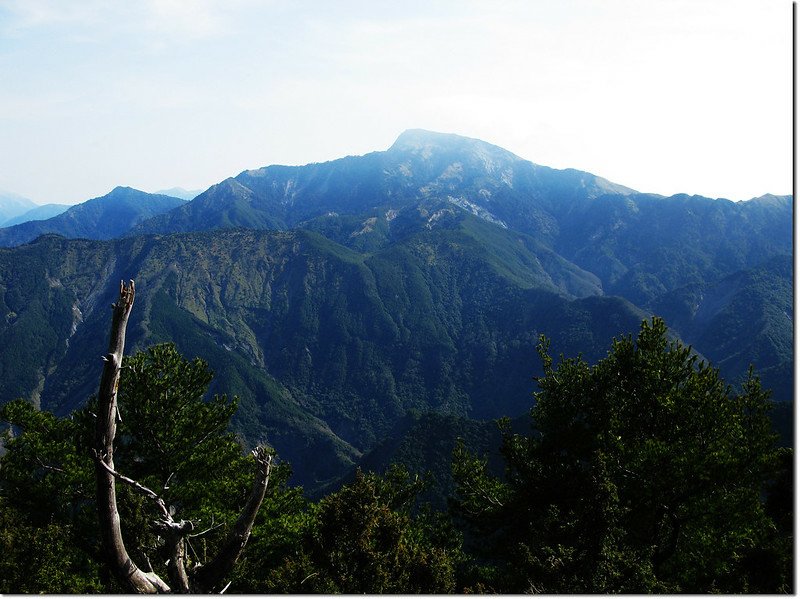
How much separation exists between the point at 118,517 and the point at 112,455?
831mm

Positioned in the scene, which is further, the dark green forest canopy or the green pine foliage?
the dark green forest canopy

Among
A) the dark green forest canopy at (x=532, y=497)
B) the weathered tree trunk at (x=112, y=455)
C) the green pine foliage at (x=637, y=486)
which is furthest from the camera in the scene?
the dark green forest canopy at (x=532, y=497)

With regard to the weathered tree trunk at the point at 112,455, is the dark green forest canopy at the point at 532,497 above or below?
below

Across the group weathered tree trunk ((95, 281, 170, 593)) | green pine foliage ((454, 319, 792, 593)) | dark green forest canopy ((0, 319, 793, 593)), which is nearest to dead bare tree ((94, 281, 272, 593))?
weathered tree trunk ((95, 281, 170, 593))

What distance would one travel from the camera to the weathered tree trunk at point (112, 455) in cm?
589

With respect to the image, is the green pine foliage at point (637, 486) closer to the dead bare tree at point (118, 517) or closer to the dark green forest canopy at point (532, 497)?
the dark green forest canopy at point (532, 497)

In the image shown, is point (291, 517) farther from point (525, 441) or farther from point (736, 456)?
point (736, 456)

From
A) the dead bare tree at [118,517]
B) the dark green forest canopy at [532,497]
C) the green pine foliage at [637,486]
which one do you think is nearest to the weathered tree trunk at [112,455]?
the dead bare tree at [118,517]

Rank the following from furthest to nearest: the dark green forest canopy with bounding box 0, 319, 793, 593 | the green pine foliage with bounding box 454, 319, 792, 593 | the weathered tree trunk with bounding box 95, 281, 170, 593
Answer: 1. the dark green forest canopy with bounding box 0, 319, 793, 593
2. the green pine foliage with bounding box 454, 319, 792, 593
3. the weathered tree trunk with bounding box 95, 281, 170, 593

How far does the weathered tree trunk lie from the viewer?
589 centimetres

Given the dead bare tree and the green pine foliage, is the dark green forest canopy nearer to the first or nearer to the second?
the green pine foliage

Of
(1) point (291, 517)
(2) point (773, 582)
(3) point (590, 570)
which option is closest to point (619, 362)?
(2) point (773, 582)

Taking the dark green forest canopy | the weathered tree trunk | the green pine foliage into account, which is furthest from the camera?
the dark green forest canopy

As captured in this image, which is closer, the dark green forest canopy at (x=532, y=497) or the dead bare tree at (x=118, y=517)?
the dead bare tree at (x=118, y=517)
